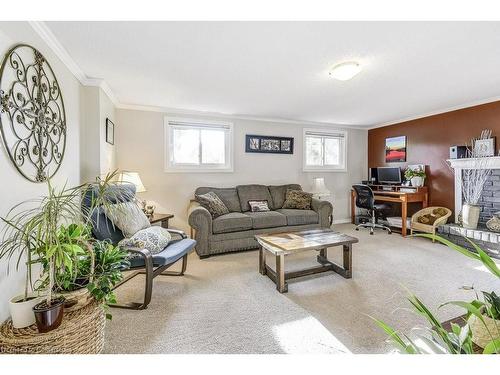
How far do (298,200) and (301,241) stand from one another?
1.81m

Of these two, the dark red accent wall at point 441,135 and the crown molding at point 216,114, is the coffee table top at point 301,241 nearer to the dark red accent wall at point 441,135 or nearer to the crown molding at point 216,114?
the crown molding at point 216,114

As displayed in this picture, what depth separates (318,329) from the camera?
1.66 metres

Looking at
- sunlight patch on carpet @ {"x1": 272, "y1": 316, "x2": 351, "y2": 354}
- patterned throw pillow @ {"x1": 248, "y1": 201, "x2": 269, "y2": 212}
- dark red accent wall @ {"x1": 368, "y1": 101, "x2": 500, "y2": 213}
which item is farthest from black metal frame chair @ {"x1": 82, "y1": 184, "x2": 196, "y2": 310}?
dark red accent wall @ {"x1": 368, "y1": 101, "x2": 500, "y2": 213}

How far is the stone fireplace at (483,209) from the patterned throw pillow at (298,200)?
7.12 feet

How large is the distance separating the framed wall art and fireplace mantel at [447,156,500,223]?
2.77 m

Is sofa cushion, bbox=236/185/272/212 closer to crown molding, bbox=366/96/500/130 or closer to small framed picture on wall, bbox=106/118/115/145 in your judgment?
small framed picture on wall, bbox=106/118/115/145

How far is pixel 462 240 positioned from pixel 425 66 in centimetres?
282

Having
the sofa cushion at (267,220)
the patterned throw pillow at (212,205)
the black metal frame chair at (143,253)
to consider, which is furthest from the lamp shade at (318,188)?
the black metal frame chair at (143,253)

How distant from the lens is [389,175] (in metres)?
4.81

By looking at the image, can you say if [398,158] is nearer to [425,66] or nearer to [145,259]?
[425,66]

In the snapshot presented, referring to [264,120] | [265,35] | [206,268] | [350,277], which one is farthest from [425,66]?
[206,268]

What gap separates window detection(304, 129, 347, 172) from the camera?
5109 mm

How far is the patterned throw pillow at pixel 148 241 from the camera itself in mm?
2088

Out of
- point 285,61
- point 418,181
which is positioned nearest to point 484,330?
point 285,61
